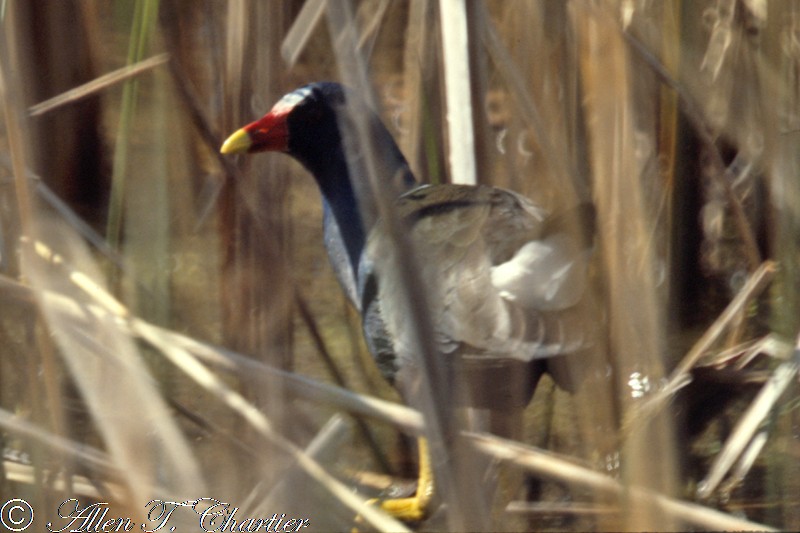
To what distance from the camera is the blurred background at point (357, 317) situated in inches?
31.0

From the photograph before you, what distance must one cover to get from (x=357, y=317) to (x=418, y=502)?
40cm

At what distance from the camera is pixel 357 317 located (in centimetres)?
166

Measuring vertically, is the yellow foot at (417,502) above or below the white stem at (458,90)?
below

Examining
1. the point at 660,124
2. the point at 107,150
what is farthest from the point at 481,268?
the point at 107,150

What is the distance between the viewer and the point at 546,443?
4.39 ft

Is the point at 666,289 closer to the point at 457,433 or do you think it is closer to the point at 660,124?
the point at 457,433

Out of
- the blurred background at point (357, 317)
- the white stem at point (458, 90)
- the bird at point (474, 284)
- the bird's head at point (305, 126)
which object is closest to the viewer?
the blurred background at point (357, 317)

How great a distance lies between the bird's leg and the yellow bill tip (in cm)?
45

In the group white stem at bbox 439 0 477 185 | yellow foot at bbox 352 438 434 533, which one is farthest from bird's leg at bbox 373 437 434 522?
white stem at bbox 439 0 477 185
